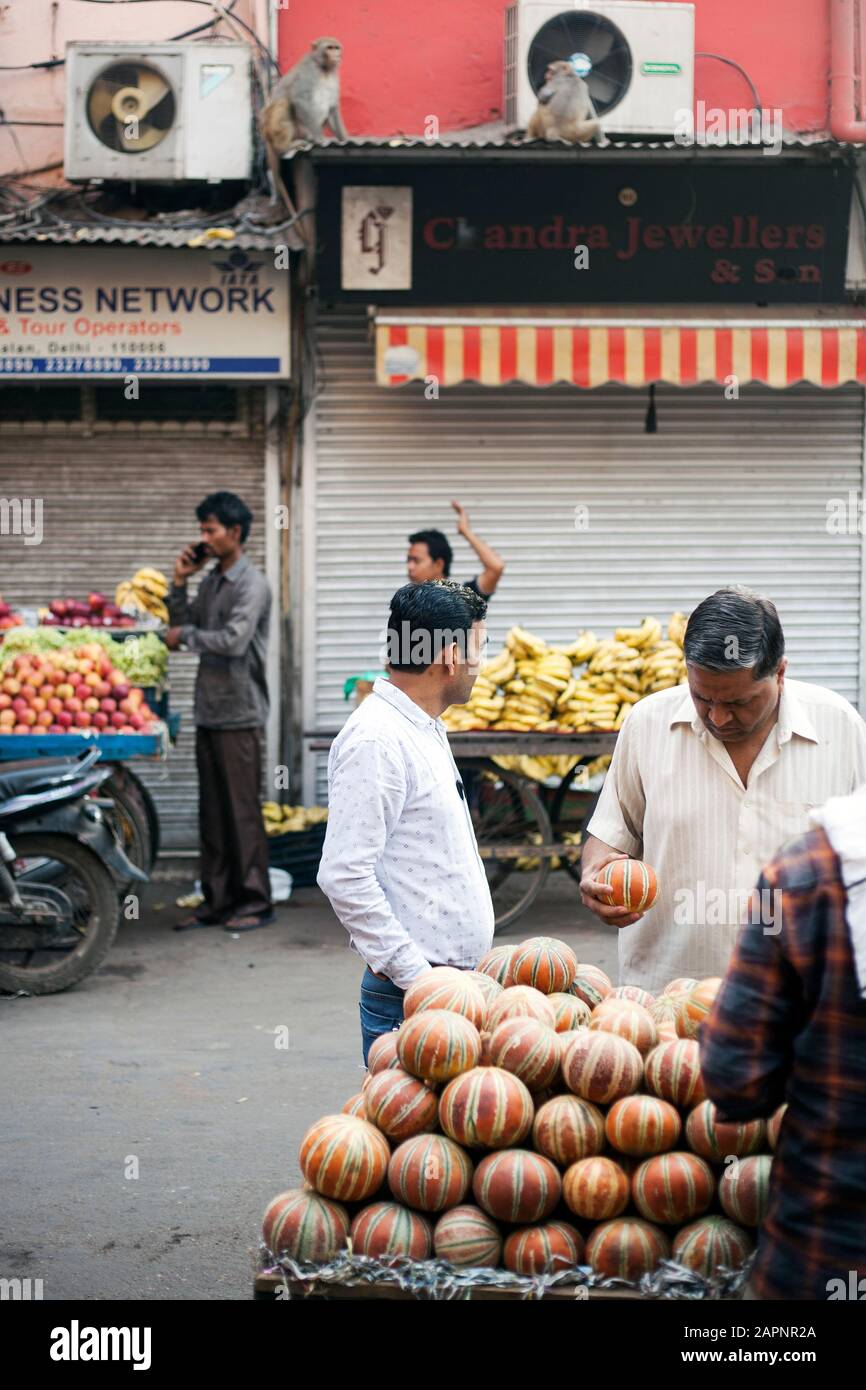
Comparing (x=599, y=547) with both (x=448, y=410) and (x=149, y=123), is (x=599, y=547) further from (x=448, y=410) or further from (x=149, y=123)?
(x=149, y=123)

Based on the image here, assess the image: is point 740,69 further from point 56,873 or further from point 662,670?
point 56,873

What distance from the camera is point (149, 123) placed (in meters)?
9.73

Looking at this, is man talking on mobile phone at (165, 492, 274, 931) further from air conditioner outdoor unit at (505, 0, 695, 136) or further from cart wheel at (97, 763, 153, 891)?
air conditioner outdoor unit at (505, 0, 695, 136)

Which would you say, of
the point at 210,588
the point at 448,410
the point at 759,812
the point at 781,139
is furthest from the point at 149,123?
the point at 759,812

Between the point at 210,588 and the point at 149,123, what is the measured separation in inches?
129

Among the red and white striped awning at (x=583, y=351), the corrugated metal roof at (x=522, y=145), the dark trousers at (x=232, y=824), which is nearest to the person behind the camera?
the dark trousers at (x=232, y=824)

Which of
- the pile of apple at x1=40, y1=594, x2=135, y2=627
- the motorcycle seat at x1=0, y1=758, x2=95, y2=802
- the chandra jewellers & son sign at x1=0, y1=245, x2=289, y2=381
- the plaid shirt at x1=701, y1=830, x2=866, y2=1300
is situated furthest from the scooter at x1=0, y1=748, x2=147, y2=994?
the plaid shirt at x1=701, y1=830, x2=866, y2=1300

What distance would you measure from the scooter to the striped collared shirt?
4117mm

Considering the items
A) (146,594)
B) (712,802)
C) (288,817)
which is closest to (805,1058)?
(712,802)

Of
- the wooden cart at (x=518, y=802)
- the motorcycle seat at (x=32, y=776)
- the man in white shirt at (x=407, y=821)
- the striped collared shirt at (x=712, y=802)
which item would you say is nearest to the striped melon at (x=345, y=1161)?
the man in white shirt at (x=407, y=821)

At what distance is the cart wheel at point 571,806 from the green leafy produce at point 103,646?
2.41m

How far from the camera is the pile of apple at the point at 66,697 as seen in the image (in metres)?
7.94

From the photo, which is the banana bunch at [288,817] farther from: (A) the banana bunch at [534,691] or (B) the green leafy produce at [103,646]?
(A) the banana bunch at [534,691]

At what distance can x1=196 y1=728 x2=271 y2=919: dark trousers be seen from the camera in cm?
854
